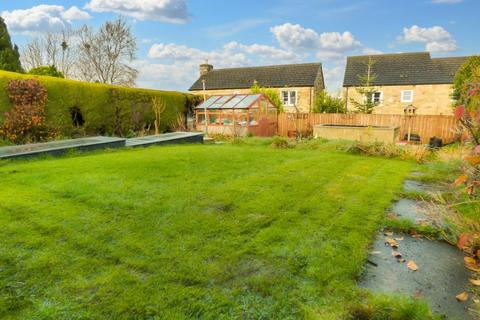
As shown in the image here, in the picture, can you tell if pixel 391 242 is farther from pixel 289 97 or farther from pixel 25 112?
pixel 289 97

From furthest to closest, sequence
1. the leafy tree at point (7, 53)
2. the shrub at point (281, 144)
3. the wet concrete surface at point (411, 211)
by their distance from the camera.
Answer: the leafy tree at point (7, 53)
the shrub at point (281, 144)
the wet concrete surface at point (411, 211)

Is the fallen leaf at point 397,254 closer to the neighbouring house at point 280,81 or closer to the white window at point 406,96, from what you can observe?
the neighbouring house at point 280,81

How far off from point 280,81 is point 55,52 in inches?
936

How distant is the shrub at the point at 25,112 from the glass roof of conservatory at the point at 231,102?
8.95 meters

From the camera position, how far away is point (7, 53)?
13.5 meters

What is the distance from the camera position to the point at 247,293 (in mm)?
2422

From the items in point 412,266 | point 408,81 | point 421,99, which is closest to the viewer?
point 412,266

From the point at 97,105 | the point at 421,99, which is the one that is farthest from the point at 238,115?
the point at 421,99

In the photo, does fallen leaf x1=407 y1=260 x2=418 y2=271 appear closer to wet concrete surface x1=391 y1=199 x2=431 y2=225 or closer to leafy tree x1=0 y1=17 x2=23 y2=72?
wet concrete surface x1=391 y1=199 x2=431 y2=225

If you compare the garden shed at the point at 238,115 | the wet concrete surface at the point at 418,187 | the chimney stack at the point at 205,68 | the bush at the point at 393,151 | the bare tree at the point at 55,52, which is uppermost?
the bare tree at the point at 55,52

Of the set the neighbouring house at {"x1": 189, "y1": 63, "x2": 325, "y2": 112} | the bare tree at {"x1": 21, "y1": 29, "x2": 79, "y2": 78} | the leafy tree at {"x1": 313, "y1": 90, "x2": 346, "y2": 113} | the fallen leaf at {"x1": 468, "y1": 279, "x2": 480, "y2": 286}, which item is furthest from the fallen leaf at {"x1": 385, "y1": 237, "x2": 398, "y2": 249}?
the bare tree at {"x1": 21, "y1": 29, "x2": 79, "y2": 78}

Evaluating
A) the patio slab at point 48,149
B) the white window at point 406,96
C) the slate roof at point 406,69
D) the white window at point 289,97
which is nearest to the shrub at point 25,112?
the patio slab at point 48,149

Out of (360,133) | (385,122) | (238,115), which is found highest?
(238,115)

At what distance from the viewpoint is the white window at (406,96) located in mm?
24203
